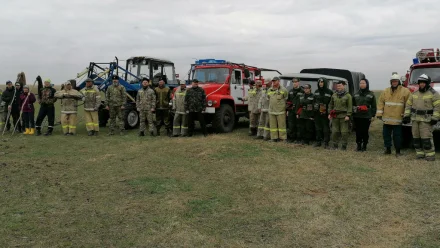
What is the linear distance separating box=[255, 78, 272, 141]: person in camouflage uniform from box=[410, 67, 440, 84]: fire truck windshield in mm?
3607

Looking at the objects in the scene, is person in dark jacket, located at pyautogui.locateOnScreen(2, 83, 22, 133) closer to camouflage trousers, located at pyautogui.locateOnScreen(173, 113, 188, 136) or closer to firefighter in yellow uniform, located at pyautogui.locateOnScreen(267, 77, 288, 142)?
camouflage trousers, located at pyautogui.locateOnScreen(173, 113, 188, 136)

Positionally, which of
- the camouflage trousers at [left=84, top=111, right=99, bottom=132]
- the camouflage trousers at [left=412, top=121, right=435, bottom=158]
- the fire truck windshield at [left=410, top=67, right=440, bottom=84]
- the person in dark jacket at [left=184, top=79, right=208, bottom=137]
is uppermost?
the fire truck windshield at [left=410, top=67, right=440, bottom=84]

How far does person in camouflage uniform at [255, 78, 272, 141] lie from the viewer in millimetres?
10461

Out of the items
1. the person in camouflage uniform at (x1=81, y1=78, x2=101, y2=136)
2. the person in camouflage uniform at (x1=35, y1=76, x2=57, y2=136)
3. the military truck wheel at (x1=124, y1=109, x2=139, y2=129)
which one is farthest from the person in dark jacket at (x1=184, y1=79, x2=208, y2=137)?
the person in camouflage uniform at (x1=35, y1=76, x2=57, y2=136)

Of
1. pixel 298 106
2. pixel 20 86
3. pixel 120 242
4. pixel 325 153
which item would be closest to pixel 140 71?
pixel 20 86

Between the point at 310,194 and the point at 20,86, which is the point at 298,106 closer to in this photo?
the point at 310,194

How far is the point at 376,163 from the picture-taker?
Answer: 7633 mm

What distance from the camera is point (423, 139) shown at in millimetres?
7922

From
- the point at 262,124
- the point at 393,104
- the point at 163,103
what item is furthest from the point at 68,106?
the point at 393,104

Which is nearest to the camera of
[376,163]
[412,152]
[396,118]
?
[376,163]

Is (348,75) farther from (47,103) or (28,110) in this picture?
(28,110)

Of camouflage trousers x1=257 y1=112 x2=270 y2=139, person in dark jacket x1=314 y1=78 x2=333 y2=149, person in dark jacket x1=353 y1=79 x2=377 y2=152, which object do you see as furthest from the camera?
camouflage trousers x1=257 y1=112 x2=270 y2=139

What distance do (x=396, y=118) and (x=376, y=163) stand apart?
1.29m

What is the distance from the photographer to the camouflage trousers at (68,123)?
11.9 m
